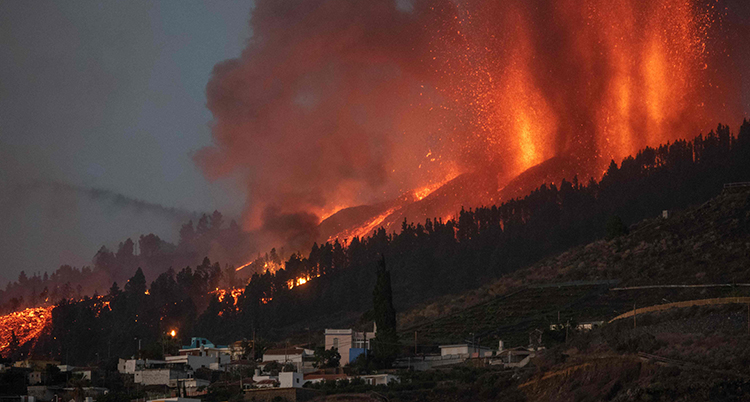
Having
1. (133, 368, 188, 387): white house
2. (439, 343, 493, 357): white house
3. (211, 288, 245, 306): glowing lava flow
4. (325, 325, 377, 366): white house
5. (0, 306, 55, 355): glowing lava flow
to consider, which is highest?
(211, 288, 245, 306): glowing lava flow

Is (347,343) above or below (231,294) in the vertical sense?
below

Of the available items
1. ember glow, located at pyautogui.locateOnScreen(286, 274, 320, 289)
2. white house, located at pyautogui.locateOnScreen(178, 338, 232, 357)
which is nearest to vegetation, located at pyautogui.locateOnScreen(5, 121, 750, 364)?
ember glow, located at pyautogui.locateOnScreen(286, 274, 320, 289)

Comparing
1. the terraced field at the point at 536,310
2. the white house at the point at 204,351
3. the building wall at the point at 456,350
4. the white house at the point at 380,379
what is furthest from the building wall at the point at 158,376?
the terraced field at the point at 536,310

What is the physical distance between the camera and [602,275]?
387 ft

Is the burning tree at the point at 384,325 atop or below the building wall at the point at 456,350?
atop

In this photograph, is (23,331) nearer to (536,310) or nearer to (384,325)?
(384,325)

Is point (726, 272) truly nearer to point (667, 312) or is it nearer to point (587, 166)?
point (667, 312)

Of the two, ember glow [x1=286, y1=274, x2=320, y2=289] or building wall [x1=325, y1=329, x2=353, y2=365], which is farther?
ember glow [x1=286, y1=274, x2=320, y2=289]

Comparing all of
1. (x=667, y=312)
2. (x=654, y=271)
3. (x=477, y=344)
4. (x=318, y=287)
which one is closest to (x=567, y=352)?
(x=667, y=312)

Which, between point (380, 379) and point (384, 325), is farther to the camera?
point (384, 325)

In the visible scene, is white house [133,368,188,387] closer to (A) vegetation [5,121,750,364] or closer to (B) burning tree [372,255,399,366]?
(B) burning tree [372,255,399,366]

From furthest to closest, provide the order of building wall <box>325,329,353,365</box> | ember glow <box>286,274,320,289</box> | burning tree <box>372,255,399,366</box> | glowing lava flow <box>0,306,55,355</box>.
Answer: glowing lava flow <box>0,306,55,355</box> → ember glow <box>286,274,320,289</box> → building wall <box>325,329,353,365</box> → burning tree <box>372,255,399,366</box>

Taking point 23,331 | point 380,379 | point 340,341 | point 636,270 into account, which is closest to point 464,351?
point 340,341

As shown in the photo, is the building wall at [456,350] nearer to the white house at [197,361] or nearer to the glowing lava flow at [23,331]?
the white house at [197,361]
